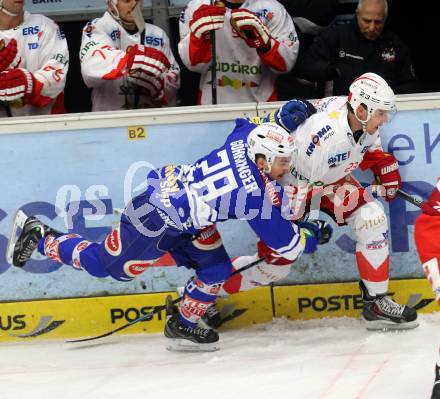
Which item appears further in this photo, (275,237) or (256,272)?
(256,272)

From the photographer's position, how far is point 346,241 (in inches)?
233

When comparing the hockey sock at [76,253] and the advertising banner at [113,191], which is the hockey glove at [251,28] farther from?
the hockey sock at [76,253]

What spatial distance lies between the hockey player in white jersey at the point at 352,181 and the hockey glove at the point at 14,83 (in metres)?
1.32

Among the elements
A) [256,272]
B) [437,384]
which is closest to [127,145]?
[256,272]

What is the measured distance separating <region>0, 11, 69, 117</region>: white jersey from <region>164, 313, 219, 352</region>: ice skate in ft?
4.61

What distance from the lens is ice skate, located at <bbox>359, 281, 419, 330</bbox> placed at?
224 inches

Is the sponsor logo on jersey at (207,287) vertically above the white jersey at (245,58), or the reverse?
the white jersey at (245,58)

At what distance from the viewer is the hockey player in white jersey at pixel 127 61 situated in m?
6.09

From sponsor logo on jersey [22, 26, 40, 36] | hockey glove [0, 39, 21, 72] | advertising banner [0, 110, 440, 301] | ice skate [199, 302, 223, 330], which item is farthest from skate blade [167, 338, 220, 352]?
sponsor logo on jersey [22, 26, 40, 36]

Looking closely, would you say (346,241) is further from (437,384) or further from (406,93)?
(437,384)

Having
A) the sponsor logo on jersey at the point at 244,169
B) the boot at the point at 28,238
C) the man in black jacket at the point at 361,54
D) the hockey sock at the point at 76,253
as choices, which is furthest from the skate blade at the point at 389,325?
the boot at the point at 28,238

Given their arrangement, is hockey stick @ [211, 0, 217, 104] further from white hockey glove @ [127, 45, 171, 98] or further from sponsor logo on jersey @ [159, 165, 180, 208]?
sponsor logo on jersey @ [159, 165, 180, 208]

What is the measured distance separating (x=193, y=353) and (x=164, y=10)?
Result: 6.90 ft

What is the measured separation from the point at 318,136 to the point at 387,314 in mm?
939
